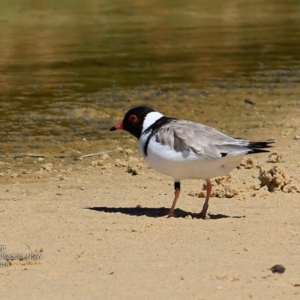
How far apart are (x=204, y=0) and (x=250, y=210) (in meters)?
23.5

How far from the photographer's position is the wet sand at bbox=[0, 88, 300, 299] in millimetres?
6129

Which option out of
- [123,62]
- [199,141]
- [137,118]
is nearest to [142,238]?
[199,141]

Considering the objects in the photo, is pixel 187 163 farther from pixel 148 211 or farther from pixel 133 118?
pixel 133 118

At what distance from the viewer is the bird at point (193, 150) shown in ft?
26.4

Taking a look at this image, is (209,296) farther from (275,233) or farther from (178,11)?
(178,11)

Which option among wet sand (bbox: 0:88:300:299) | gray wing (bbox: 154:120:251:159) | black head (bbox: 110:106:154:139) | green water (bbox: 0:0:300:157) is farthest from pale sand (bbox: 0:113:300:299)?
green water (bbox: 0:0:300:157)

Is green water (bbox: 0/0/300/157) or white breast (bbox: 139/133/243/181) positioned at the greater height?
white breast (bbox: 139/133/243/181)

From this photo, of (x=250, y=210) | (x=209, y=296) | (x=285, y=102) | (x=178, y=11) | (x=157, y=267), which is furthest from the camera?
(x=178, y=11)

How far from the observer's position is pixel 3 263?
676 centimetres

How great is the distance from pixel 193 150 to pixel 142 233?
0.96 meters

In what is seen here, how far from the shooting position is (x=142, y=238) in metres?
7.46

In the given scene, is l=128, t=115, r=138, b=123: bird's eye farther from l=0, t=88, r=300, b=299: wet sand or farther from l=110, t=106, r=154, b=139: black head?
l=0, t=88, r=300, b=299: wet sand

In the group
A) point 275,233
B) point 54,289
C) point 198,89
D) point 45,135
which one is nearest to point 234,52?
point 198,89

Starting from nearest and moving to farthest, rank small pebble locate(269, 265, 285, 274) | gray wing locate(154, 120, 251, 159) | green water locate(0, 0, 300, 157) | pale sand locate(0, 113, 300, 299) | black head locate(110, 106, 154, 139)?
pale sand locate(0, 113, 300, 299)
small pebble locate(269, 265, 285, 274)
gray wing locate(154, 120, 251, 159)
black head locate(110, 106, 154, 139)
green water locate(0, 0, 300, 157)
